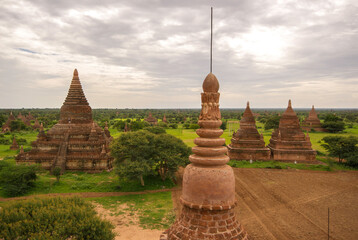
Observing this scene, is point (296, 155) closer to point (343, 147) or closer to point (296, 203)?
point (343, 147)

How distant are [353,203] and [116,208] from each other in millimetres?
16913

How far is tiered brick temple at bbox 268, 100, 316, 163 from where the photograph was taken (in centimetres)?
2889

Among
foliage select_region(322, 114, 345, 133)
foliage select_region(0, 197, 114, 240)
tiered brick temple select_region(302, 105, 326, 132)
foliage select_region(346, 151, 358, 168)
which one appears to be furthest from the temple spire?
foliage select_region(322, 114, 345, 133)

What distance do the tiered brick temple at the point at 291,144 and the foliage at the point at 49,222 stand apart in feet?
79.0

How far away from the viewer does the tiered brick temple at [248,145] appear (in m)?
29.3

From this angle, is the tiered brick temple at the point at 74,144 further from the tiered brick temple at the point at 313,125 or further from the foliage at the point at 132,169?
the tiered brick temple at the point at 313,125

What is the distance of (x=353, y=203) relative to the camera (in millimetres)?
17828

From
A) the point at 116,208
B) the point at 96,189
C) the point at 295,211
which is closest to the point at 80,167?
the point at 96,189

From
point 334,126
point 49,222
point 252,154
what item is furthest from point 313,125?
point 49,222

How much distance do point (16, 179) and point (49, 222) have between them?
37.9ft

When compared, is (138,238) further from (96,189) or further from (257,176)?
(257,176)

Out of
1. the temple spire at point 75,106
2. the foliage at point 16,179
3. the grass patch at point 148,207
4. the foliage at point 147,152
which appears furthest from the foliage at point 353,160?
the foliage at point 16,179

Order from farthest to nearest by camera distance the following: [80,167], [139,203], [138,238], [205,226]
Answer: [80,167]
[139,203]
[138,238]
[205,226]

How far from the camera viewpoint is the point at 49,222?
9531 mm
